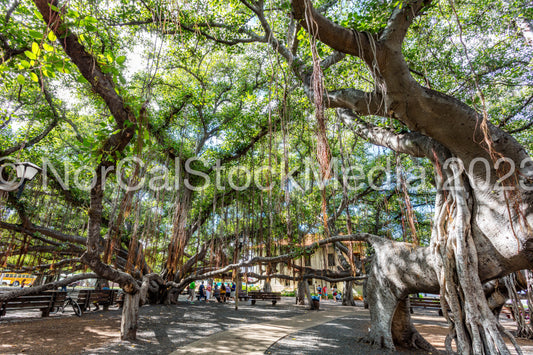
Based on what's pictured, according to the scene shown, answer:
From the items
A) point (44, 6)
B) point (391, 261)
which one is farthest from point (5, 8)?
point (391, 261)

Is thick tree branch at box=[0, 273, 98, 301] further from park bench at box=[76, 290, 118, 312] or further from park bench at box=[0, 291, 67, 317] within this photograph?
park bench at box=[76, 290, 118, 312]

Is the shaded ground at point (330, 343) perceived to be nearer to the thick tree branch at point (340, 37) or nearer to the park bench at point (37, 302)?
the thick tree branch at point (340, 37)

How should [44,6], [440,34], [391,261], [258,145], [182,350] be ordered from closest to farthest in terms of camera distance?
[44,6]
[182,350]
[391,261]
[440,34]
[258,145]

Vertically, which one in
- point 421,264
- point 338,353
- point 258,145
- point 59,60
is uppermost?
point 258,145

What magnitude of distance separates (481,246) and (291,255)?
288 centimetres

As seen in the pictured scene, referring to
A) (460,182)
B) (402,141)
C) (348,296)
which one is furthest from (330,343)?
(348,296)

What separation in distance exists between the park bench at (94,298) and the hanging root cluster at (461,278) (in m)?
8.02

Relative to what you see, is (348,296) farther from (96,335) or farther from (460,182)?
(96,335)

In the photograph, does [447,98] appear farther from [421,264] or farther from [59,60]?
[59,60]

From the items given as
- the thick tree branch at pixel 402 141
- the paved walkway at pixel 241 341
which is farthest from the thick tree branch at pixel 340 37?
the paved walkway at pixel 241 341

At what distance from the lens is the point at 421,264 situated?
138 inches

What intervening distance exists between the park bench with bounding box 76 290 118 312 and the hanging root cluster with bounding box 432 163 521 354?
26.3ft

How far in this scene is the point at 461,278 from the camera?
2.82m

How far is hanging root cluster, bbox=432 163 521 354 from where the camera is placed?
2635 mm
